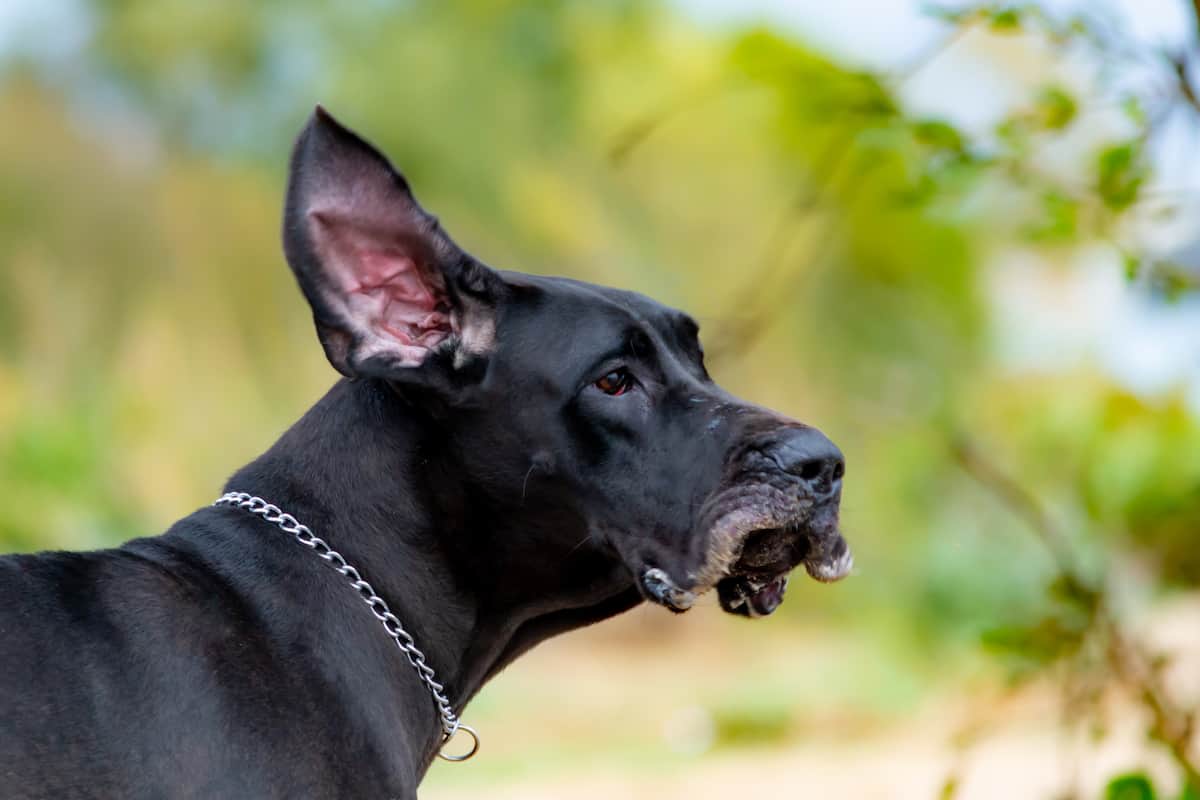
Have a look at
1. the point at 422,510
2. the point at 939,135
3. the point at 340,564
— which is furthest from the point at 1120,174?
the point at 340,564

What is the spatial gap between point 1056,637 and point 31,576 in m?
3.07

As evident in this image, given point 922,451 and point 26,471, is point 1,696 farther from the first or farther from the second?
point 922,451

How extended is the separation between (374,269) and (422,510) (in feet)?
1.79

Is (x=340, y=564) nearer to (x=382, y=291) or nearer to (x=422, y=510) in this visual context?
(x=422, y=510)

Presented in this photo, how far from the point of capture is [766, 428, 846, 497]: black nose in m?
3.15

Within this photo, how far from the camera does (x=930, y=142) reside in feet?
14.4

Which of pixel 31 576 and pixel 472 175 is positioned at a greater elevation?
pixel 31 576

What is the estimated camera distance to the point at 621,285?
54.3 ft

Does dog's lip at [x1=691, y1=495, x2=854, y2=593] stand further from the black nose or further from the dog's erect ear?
the dog's erect ear

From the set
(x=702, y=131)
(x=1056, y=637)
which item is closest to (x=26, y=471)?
(x=702, y=131)

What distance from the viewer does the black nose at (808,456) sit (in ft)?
10.3

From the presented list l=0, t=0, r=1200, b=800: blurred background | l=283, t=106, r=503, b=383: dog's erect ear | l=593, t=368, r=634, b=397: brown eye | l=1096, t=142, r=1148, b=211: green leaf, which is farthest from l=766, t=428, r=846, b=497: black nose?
l=0, t=0, r=1200, b=800: blurred background

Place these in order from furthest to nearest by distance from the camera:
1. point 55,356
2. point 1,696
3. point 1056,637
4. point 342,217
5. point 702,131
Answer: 1. point 702,131
2. point 55,356
3. point 1056,637
4. point 342,217
5. point 1,696

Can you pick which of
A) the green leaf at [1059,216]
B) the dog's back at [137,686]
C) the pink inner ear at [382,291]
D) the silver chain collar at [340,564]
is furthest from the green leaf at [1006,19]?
the dog's back at [137,686]
